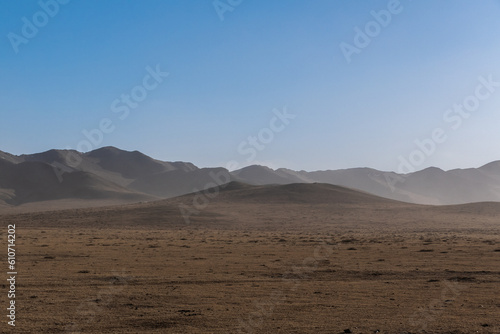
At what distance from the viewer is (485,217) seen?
2781 inches

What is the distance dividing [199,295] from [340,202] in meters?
78.8

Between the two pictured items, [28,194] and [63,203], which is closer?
[63,203]

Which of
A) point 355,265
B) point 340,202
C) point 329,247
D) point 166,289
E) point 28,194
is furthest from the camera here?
point 28,194

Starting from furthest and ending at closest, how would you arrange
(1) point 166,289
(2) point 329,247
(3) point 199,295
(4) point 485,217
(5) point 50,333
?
(4) point 485,217 < (2) point 329,247 < (1) point 166,289 < (3) point 199,295 < (5) point 50,333

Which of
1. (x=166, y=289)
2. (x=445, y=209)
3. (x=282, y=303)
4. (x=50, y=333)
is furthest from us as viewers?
(x=445, y=209)

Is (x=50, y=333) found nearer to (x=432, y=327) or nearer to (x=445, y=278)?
(x=432, y=327)

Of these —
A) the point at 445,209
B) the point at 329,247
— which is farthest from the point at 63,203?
the point at 329,247

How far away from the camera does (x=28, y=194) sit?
163125 millimetres

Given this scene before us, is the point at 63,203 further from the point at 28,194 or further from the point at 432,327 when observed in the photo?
the point at 432,327

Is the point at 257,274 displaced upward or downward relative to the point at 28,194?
downward

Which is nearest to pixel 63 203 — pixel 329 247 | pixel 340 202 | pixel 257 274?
pixel 340 202

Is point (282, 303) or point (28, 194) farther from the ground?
point (28, 194)

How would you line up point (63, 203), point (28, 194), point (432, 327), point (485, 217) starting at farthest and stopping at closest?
point (28, 194) < point (63, 203) < point (485, 217) < point (432, 327)

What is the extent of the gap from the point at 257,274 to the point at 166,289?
4464mm
